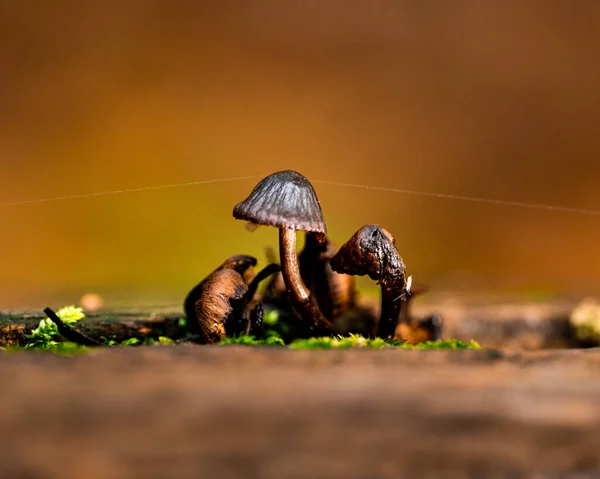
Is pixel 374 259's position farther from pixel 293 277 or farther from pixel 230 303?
pixel 230 303

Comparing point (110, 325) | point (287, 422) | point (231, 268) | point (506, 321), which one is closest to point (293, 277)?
point (231, 268)

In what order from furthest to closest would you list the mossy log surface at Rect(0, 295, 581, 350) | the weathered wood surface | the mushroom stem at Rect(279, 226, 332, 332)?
the mossy log surface at Rect(0, 295, 581, 350), the mushroom stem at Rect(279, 226, 332, 332), the weathered wood surface

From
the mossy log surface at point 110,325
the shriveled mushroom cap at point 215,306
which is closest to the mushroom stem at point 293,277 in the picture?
the shriveled mushroom cap at point 215,306

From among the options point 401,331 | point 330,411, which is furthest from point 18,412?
point 401,331

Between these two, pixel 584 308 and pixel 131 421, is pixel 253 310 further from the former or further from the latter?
pixel 584 308

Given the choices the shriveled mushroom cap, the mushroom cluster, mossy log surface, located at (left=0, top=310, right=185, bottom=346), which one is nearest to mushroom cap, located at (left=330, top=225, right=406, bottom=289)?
the mushroom cluster

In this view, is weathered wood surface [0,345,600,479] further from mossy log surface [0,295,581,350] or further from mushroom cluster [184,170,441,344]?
mossy log surface [0,295,581,350]

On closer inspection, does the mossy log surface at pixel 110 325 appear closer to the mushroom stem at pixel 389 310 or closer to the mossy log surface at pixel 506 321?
the mossy log surface at pixel 506 321
